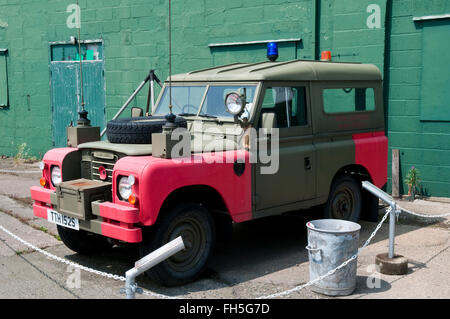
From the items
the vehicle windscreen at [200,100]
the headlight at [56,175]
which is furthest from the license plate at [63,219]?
the vehicle windscreen at [200,100]

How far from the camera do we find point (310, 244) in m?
5.03

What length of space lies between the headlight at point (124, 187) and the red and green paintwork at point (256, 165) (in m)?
0.06

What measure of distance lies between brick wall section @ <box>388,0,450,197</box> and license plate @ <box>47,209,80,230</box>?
5.92 metres

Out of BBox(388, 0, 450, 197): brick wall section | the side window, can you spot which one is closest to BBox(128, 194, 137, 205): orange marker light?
the side window

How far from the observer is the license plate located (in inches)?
207

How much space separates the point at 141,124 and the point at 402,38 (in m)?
5.40

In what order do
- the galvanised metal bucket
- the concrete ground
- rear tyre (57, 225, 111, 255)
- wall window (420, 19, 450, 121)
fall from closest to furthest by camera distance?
1. the galvanised metal bucket
2. the concrete ground
3. rear tyre (57, 225, 111, 255)
4. wall window (420, 19, 450, 121)

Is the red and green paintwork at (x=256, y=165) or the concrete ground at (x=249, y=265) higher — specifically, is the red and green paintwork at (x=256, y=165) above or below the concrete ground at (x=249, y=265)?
above

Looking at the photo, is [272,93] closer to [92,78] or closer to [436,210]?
[436,210]

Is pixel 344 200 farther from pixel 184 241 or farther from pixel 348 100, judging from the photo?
pixel 184 241

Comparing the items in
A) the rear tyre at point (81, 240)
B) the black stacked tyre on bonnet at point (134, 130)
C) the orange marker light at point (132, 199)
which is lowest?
the rear tyre at point (81, 240)

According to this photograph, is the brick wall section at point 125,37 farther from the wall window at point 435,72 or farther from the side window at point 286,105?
the side window at point 286,105

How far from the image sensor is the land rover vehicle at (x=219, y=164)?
4.93m

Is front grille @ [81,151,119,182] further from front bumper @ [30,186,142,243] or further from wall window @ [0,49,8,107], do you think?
wall window @ [0,49,8,107]
